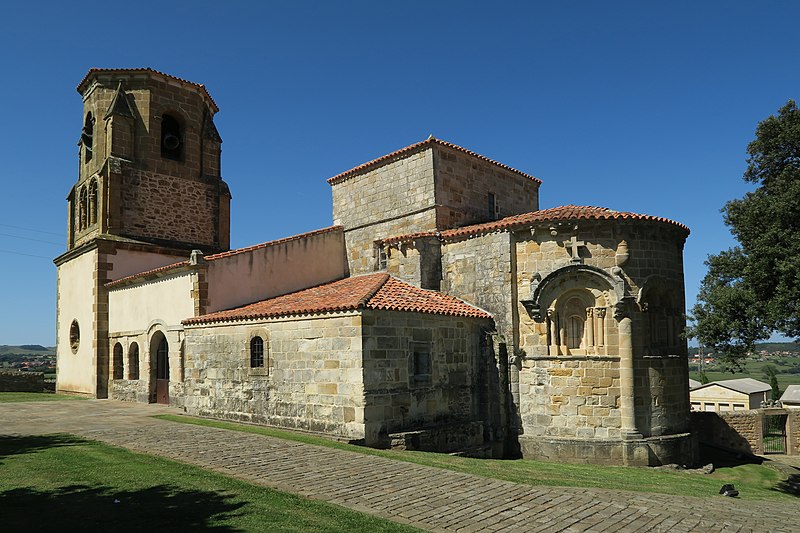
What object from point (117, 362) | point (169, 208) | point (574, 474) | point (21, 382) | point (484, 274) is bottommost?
point (574, 474)

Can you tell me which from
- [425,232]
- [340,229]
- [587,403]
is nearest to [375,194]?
[340,229]

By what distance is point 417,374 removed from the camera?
14922 mm

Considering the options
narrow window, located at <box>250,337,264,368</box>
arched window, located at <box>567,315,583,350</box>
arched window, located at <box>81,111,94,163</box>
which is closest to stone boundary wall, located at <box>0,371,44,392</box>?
arched window, located at <box>81,111,94,163</box>

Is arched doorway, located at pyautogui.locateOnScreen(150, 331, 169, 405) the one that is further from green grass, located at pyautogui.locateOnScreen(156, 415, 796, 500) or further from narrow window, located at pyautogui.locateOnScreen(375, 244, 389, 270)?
narrow window, located at pyautogui.locateOnScreen(375, 244, 389, 270)

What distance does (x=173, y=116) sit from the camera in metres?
26.1

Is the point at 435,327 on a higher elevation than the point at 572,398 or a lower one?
higher

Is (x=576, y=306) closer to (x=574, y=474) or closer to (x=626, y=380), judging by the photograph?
(x=626, y=380)

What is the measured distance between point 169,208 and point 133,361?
7.24m

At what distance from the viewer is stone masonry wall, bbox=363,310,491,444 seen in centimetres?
1340

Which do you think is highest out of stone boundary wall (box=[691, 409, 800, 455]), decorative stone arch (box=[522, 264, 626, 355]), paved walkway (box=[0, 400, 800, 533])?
decorative stone arch (box=[522, 264, 626, 355])

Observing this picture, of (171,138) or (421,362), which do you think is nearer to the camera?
(421,362)

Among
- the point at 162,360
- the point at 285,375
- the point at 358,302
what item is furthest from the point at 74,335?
the point at 358,302

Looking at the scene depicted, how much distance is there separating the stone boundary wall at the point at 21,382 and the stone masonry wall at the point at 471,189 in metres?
21.3

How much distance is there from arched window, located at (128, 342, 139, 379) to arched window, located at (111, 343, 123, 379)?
1.21 metres
